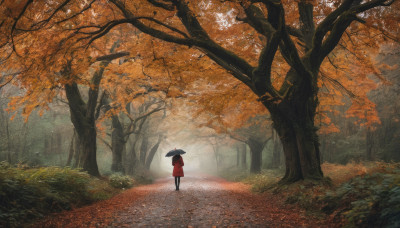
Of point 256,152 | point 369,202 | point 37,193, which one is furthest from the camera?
point 256,152

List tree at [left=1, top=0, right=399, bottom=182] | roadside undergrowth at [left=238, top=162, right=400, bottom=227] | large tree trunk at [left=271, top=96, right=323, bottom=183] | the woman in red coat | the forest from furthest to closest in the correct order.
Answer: the woman in red coat, large tree trunk at [left=271, top=96, right=323, bottom=183], tree at [left=1, top=0, right=399, bottom=182], the forest, roadside undergrowth at [left=238, top=162, right=400, bottom=227]

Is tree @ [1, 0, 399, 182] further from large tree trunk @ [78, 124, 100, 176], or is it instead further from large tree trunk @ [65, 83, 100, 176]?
large tree trunk @ [78, 124, 100, 176]

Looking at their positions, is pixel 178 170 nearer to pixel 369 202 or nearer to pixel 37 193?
pixel 37 193

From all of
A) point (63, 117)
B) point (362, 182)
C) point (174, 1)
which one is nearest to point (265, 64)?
point (174, 1)

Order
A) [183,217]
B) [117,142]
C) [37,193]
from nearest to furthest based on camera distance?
[183,217] < [37,193] < [117,142]

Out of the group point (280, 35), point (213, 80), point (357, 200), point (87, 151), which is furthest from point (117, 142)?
point (357, 200)

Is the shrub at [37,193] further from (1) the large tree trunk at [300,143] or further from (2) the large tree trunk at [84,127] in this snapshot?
(1) the large tree trunk at [300,143]

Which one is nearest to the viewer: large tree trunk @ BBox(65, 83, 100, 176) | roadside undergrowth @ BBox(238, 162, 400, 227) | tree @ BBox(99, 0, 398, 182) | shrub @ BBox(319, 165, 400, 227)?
shrub @ BBox(319, 165, 400, 227)

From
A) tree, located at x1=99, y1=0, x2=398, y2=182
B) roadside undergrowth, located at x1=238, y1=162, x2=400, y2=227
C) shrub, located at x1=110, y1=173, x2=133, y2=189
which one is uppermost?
tree, located at x1=99, y1=0, x2=398, y2=182

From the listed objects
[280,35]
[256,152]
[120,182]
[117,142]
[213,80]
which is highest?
[280,35]

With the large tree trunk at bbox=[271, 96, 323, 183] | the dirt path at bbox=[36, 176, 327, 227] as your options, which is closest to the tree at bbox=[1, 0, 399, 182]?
the large tree trunk at bbox=[271, 96, 323, 183]

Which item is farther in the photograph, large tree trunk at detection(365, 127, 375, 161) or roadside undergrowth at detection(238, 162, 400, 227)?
large tree trunk at detection(365, 127, 375, 161)

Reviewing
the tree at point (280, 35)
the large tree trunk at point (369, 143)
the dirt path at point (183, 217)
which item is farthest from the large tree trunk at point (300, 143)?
the large tree trunk at point (369, 143)

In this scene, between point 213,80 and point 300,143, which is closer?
point 300,143
